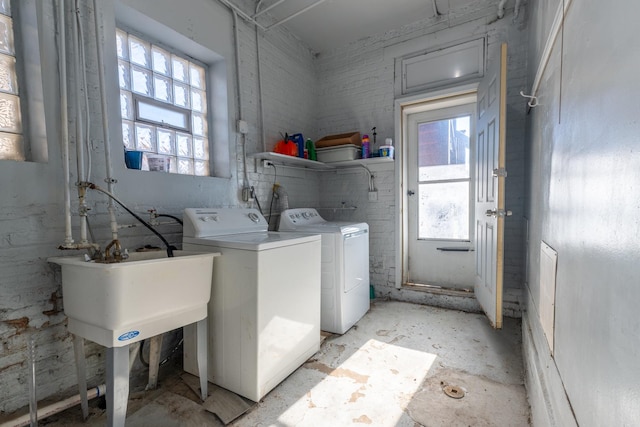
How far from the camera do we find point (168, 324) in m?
1.36

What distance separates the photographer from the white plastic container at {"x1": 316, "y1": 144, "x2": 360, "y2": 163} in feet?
10.2

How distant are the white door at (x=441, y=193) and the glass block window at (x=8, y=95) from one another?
310 centimetres

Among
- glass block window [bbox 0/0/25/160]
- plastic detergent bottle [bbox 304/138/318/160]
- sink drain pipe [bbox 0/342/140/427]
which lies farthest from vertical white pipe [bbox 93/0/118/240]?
plastic detergent bottle [bbox 304/138/318/160]

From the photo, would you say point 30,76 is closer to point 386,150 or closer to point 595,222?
point 595,222

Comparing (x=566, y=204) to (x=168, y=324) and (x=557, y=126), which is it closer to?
(x=557, y=126)

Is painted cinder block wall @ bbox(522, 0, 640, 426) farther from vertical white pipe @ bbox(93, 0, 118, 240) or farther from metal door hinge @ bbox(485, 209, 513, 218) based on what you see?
vertical white pipe @ bbox(93, 0, 118, 240)

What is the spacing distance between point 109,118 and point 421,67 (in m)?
2.82

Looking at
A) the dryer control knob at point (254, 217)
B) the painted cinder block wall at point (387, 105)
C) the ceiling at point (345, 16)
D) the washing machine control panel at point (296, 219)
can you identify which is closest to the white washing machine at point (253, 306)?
the dryer control knob at point (254, 217)

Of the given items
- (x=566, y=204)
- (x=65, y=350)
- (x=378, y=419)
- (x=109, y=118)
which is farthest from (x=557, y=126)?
(x=65, y=350)

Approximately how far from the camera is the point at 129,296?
118 cm

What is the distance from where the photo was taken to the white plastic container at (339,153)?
3.11 m

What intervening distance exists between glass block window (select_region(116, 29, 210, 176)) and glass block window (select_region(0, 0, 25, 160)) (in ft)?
1.51

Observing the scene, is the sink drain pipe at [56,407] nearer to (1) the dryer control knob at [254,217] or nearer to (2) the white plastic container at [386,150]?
(1) the dryer control knob at [254,217]

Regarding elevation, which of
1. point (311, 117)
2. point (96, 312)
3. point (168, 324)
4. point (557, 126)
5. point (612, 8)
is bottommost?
point (168, 324)
